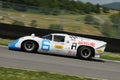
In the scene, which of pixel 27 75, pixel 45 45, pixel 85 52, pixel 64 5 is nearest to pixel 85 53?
pixel 85 52

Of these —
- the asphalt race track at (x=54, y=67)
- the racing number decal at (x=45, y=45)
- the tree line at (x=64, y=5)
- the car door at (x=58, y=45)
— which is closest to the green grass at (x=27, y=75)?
the asphalt race track at (x=54, y=67)

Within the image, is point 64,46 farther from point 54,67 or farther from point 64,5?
point 64,5

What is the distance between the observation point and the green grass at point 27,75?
10.2 metres

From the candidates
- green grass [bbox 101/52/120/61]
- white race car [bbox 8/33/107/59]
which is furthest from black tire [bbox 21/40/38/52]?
green grass [bbox 101/52/120/61]

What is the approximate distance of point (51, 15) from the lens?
23625 mm

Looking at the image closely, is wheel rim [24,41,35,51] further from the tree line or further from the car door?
the tree line

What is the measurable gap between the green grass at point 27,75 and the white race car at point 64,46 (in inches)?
222

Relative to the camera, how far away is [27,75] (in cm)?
1068

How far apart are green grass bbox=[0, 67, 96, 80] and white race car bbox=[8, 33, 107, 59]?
5627 millimetres

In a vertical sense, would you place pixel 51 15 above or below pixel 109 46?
above

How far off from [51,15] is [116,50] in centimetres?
411

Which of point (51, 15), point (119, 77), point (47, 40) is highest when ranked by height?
point (51, 15)

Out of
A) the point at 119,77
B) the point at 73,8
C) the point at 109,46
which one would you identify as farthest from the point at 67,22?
the point at 73,8

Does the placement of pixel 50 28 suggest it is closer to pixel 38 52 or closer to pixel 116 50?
pixel 116 50
